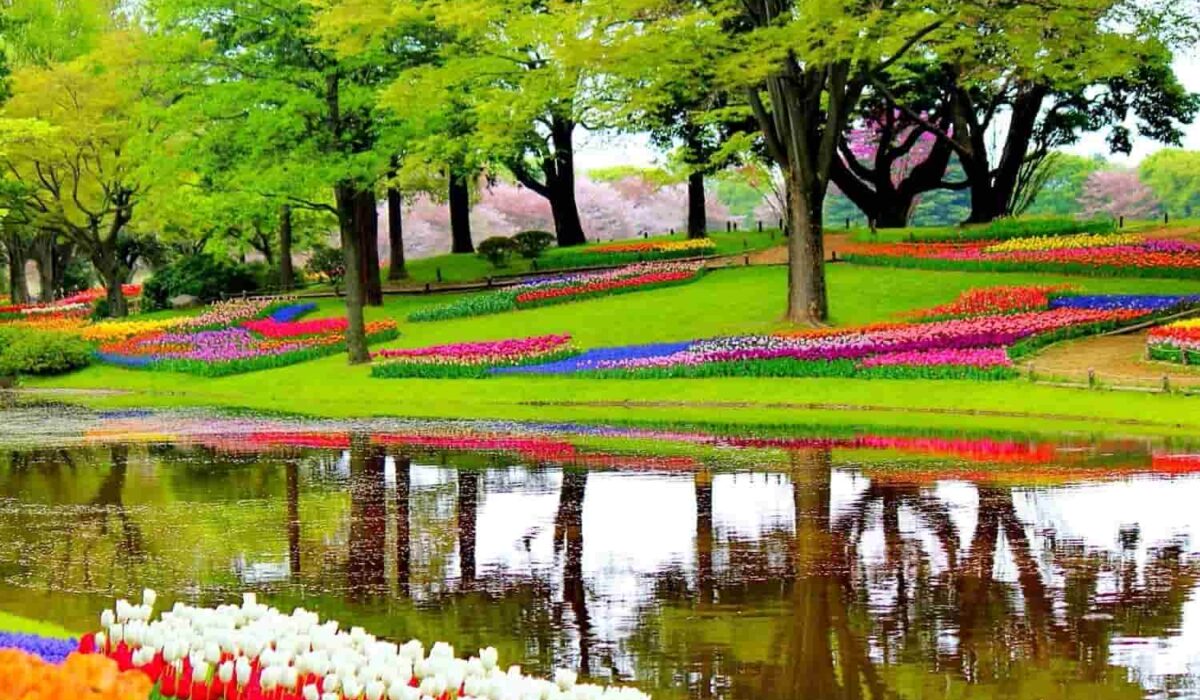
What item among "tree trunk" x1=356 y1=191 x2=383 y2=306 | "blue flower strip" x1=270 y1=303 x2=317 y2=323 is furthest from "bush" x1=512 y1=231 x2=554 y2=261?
"blue flower strip" x1=270 y1=303 x2=317 y2=323

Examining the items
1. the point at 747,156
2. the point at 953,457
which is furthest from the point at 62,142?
the point at 953,457

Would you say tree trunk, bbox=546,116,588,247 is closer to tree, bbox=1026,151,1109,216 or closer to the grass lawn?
the grass lawn

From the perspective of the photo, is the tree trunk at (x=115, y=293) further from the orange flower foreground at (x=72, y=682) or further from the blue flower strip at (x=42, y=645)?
the orange flower foreground at (x=72, y=682)

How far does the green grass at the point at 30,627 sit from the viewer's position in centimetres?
909

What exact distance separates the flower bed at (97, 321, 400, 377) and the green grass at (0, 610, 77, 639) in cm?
2472

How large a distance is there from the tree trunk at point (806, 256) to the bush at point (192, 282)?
83.9 ft

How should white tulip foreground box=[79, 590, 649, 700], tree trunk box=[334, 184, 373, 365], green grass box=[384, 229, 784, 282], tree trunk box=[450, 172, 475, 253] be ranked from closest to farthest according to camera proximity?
white tulip foreground box=[79, 590, 649, 700]
tree trunk box=[334, 184, 373, 365]
green grass box=[384, 229, 784, 282]
tree trunk box=[450, 172, 475, 253]

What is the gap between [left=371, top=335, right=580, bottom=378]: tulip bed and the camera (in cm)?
3003

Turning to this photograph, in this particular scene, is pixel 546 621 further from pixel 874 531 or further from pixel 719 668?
pixel 874 531

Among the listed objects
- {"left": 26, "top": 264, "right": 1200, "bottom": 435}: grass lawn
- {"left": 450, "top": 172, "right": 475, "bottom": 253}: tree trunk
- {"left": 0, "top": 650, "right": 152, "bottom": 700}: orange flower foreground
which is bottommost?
{"left": 26, "top": 264, "right": 1200, "bottom": 435}: grass lawn

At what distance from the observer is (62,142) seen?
47.1 metres

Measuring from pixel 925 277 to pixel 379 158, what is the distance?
1538 cm

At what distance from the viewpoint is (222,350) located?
121 ft

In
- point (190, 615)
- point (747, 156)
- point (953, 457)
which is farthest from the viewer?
point (747, 156)
